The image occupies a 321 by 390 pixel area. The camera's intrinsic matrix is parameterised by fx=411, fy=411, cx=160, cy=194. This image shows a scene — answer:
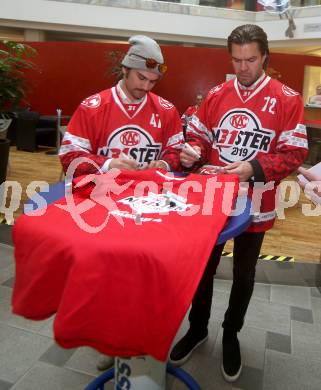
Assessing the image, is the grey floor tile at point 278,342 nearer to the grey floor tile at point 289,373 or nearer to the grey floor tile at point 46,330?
the grey floor tile at point 289,373

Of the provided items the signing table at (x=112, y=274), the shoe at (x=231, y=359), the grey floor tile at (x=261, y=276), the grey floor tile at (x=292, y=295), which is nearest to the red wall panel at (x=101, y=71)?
the grey floor tile at (x=261, y=276)

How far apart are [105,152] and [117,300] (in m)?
0.90

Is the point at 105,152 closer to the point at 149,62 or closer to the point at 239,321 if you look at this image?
the point at 149,62

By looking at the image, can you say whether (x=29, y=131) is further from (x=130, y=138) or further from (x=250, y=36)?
(x=250, y=36)

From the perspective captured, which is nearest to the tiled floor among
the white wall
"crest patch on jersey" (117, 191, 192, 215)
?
"crest patch on jersey" (117, 191, 192, 215)

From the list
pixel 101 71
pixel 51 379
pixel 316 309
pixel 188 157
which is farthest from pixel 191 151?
pixel 101 71

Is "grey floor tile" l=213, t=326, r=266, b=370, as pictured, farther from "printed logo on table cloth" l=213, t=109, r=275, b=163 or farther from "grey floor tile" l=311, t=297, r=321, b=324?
"printed logo on table cloth" l=213, t=109, r=275, b=163

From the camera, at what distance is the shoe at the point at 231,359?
193 centimetres

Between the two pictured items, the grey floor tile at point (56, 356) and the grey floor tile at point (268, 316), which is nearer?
the grey floor tile at point (56, 356)

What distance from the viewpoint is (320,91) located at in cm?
714

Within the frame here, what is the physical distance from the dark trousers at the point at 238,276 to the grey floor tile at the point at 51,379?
0.65 meters

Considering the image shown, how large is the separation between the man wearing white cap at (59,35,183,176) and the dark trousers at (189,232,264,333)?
1.50ft

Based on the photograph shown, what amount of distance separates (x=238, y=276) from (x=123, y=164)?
75cm

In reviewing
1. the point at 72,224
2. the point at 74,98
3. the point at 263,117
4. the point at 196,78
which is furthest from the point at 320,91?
the point at 72,224
